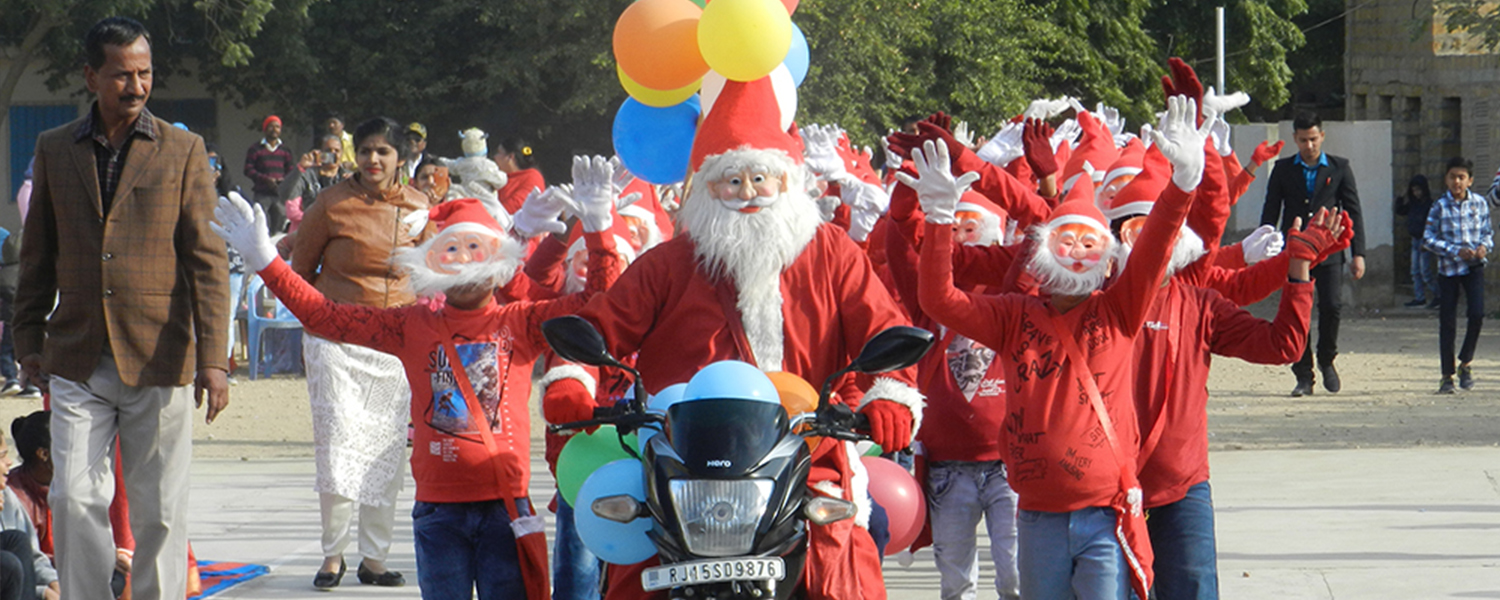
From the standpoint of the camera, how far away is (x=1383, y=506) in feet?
27.1

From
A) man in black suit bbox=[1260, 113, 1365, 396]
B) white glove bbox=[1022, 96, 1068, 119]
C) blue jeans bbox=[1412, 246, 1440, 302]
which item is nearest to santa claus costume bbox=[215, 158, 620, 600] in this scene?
white glove bbox=[1022, 96, 1068, 119]

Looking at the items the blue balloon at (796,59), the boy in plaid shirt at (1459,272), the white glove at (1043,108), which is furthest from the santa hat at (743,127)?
the boy in plaid shirt at (1459,272)

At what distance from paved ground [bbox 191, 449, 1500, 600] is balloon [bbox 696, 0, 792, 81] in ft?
7.73

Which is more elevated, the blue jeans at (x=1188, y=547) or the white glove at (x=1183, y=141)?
the white glove at (x=1183, y=141)

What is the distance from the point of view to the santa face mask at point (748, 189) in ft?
15.1

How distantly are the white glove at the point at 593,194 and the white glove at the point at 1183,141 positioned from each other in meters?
1.67

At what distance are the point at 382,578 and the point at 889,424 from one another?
3.60 meters

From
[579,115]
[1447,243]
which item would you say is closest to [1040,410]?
[1447,243]

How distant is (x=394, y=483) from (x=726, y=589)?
12.5ft

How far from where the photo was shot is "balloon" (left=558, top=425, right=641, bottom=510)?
4285 millimetres

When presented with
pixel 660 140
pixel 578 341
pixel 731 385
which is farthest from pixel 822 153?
pixel 731 385

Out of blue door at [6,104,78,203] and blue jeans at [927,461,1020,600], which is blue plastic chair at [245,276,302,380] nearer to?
blue jeans at [927,461,1020,600]

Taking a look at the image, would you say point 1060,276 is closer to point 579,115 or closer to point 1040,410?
point 1040,410

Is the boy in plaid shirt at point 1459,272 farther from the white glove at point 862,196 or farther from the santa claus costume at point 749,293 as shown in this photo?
the santa claus costume at point 749,293
